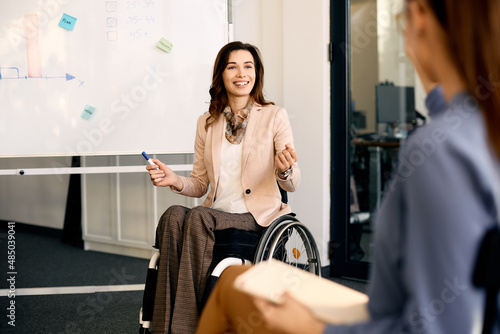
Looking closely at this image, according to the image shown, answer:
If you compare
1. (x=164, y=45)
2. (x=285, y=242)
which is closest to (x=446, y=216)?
(x=285, y=242)

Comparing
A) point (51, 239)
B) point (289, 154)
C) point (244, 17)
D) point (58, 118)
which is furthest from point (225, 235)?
point (51, 239)

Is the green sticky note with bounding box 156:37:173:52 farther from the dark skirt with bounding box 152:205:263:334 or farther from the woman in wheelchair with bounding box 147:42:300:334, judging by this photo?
the dark skirt with bounding box 152:205:263:334

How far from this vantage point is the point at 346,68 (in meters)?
2.95

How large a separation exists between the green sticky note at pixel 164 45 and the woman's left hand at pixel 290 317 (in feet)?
7.12

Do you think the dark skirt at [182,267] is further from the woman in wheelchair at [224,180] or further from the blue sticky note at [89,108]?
the blue sticky note at [89,108]

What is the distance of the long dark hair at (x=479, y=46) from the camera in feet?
1.98

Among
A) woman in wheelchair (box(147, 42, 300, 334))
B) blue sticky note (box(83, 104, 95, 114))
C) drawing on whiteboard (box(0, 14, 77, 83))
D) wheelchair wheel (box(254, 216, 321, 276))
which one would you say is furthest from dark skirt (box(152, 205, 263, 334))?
drawing on whiteboard (box(0, 14, 77, 83))

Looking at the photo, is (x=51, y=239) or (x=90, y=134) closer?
(x=90, y=134)

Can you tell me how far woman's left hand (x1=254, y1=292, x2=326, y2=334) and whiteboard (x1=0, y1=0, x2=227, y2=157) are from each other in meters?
2.05

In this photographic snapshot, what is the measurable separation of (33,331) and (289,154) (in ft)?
5.00

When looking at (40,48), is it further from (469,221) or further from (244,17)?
(469,221)

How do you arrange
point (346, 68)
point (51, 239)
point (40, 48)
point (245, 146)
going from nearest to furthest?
point (245, 146) → point (40, 48) → point (346, 68) → point (51, 239)

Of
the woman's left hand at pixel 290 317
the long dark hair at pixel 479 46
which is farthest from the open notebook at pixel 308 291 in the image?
the long dark hair at pixel 479 46

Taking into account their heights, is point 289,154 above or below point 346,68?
below
